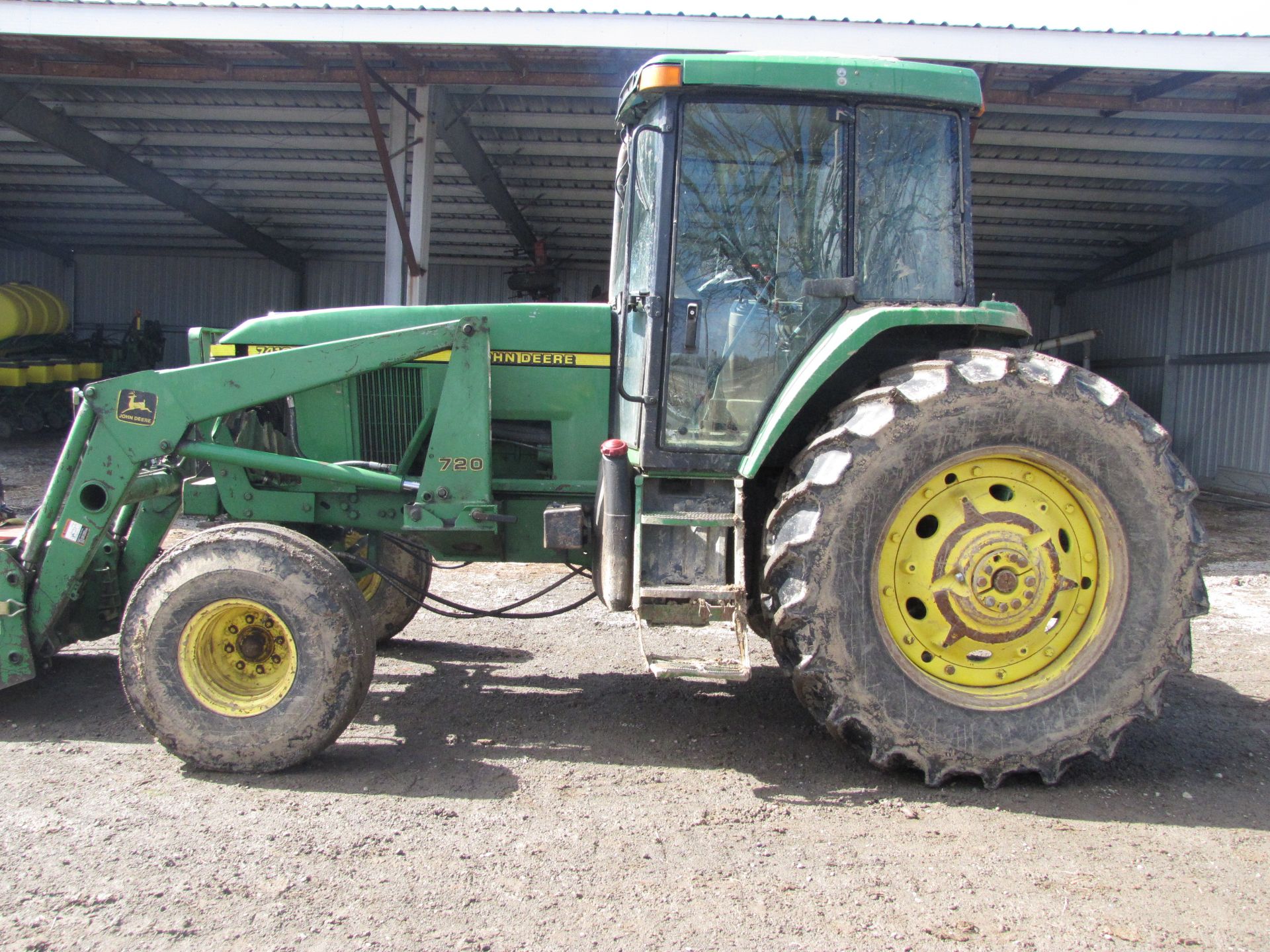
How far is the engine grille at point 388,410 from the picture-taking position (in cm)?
467

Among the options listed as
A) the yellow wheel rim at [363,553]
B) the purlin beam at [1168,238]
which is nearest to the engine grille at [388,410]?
the yellow wheel rim at [363,553]

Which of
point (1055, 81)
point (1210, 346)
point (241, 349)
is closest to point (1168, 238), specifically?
point (1210, 346)

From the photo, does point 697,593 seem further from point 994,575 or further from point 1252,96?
point 1252,96

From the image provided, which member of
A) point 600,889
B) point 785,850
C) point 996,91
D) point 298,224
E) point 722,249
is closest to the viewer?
point 600,889

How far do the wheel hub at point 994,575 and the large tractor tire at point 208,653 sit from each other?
2.13 m

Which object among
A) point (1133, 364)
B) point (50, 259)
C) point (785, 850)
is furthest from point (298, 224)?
point (785, 850)

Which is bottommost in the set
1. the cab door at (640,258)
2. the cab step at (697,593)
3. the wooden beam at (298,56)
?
the cab step at (697,593)

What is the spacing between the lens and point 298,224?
56.9 ft

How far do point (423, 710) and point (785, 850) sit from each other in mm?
2044

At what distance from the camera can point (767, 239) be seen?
4039mm

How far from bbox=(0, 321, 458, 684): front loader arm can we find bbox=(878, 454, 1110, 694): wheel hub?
7.10ft

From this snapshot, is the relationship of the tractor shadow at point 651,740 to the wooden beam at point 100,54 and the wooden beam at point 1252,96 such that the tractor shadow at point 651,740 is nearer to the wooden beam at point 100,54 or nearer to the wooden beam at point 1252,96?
the wooden beam at point 100,54

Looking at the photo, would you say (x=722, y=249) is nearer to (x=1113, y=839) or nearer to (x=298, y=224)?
(x=1113, y=839)

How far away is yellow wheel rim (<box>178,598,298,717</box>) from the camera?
150 inches
